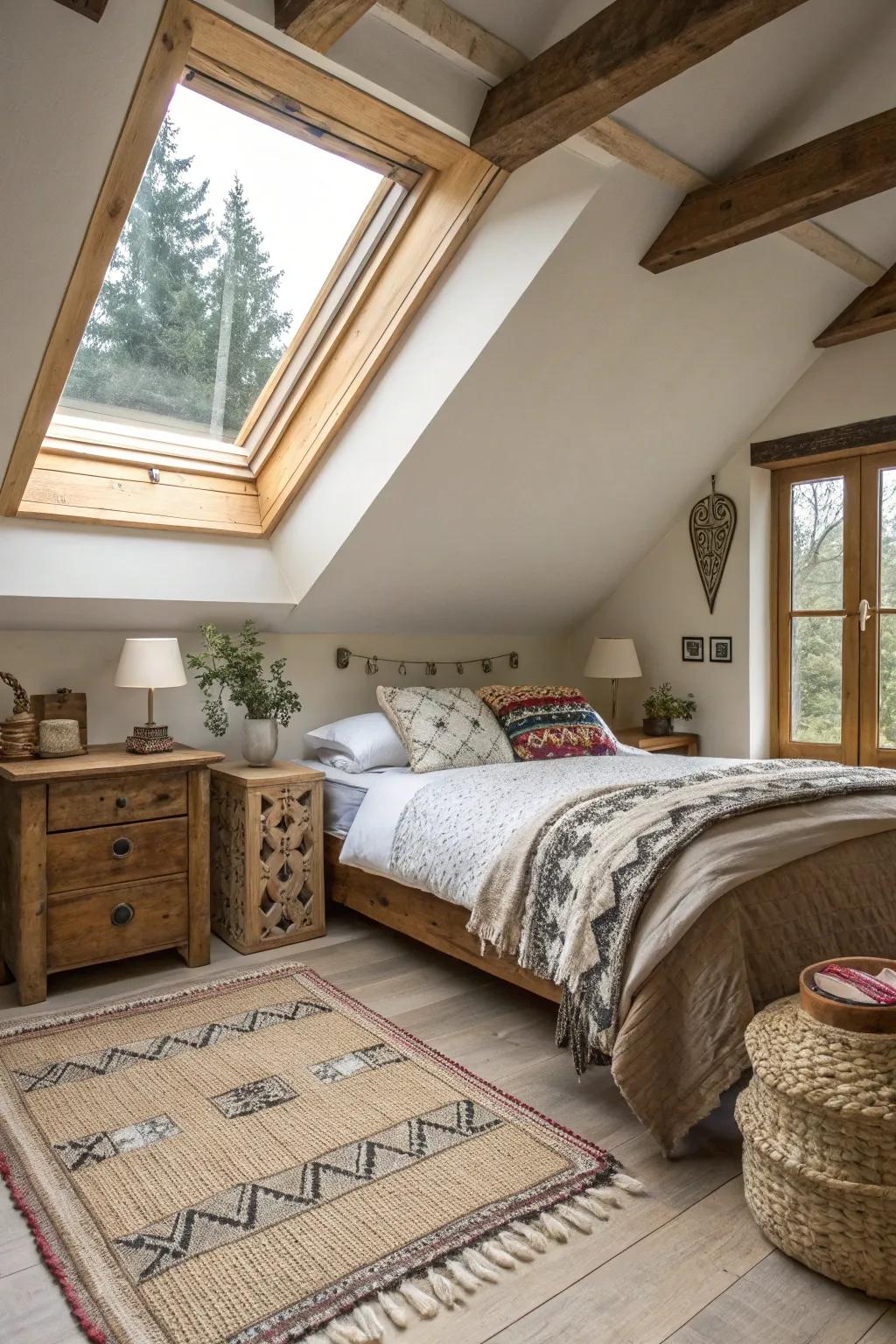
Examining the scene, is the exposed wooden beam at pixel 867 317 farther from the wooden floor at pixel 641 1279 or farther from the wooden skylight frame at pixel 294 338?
the wooden floor at pixel 641 1279

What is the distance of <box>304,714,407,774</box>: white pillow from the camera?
3684 mm

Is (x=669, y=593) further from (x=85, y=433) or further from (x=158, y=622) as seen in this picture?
(x=85, y=433)

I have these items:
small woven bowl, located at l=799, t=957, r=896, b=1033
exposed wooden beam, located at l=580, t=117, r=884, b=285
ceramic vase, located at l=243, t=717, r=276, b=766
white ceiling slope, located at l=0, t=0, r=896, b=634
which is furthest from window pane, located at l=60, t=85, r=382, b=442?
small woven bowl, located at l=799, t=957, r=896, b=1033

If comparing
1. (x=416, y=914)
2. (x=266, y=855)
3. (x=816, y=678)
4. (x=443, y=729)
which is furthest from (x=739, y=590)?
(x=266, y=855)

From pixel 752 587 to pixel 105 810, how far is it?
3.07 metres

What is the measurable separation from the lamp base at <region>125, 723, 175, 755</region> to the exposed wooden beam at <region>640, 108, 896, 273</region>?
7.63 ft

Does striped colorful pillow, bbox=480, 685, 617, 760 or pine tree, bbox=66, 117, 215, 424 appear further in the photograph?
striped colorful pillow, bbox=480, 685, 617, 760

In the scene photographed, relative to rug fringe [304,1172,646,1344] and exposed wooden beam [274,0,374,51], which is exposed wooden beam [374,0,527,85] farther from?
rug fringe [304,1172,646,1344]

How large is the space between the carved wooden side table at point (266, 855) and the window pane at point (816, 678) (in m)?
2.43

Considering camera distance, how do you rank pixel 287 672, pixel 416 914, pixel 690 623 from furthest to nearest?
1. pixel 690 623
2. pixel 287 672
3. pixel 416 914

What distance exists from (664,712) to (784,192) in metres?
2.47

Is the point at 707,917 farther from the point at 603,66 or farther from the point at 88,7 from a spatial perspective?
the point at 88,7

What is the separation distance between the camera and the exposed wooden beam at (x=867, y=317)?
149 inches

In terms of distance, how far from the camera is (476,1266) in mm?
1664
